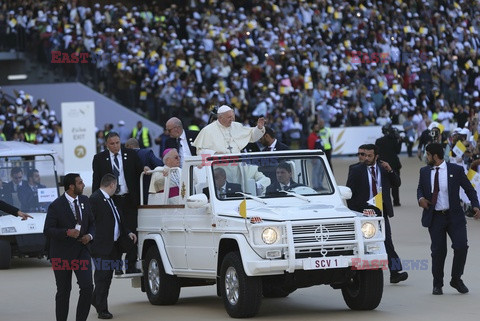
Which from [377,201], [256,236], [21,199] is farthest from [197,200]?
[21,199]

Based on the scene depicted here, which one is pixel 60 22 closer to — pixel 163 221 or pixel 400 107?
pixel 400 107

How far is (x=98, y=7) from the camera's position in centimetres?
4594

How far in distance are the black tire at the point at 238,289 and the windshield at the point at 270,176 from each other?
3.36ft

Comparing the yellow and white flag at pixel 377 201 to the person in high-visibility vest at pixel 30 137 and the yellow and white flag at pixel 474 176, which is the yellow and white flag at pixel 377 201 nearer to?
the yellow and white flag at pixel 474 176

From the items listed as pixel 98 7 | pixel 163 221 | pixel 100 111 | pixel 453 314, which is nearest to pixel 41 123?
pixel 100 111

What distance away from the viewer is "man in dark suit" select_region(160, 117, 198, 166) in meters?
16.9

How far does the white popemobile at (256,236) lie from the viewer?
13500mm

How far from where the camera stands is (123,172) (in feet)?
54.5

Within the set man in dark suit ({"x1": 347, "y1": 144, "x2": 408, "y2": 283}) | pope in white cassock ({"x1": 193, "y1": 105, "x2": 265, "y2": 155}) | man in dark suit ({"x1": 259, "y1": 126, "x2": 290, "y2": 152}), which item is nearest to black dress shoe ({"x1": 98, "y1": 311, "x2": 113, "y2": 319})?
pope in white cassock ({"x1": 193, "y1": 105, "x2": 265, "y2": 155})

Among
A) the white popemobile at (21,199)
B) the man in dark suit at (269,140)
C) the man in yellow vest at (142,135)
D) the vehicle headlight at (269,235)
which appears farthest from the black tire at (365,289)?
the man in yellow vest at (142,135)

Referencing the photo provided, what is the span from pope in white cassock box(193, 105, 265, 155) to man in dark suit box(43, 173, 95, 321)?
328cm

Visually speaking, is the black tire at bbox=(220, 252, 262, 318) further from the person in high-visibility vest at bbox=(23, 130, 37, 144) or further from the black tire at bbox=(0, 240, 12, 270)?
the person in high-visibility vest at bbox=(23, 130, 37, 144)

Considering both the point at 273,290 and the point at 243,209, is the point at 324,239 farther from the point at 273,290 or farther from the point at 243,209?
the point at 273,290

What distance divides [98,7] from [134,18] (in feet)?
4.63
